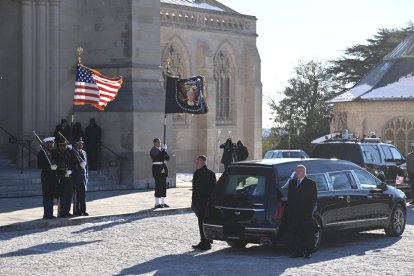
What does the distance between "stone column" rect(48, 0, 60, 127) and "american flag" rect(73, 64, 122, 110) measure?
20.4ft

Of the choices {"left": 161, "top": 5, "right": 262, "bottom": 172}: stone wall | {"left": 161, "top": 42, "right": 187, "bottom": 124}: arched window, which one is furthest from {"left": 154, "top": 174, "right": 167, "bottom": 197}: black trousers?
{"left": 161, "top": 42, "right": 187, "bottom": 124}: arched window

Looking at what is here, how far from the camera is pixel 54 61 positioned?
103ft

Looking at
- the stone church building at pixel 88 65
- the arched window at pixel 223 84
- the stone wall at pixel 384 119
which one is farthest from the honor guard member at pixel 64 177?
the arched window at pixel 223 84

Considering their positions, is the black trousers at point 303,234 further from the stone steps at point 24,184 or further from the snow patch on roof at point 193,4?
the snow patch on roof at point 193,4

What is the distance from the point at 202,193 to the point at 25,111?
52.0 feet

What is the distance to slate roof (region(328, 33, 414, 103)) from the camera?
53.0 meters

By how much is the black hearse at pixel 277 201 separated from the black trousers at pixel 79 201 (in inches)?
207

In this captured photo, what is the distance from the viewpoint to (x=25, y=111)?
31141 mm

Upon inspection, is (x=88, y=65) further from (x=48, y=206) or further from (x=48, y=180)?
(x=48, y=206)

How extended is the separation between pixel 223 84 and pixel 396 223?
3974 cm

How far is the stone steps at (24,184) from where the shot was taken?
26.4 meters

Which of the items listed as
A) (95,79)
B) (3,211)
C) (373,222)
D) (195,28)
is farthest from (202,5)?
(373,222)

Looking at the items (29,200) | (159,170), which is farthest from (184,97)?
(159,170)

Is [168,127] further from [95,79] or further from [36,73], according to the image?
[95,79]
